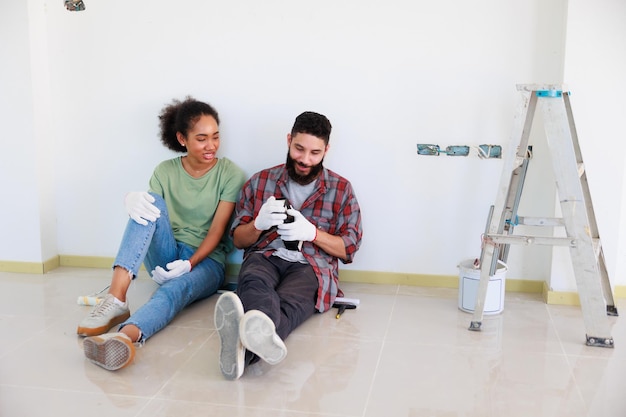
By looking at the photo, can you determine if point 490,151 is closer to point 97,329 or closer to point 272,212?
point 272,212

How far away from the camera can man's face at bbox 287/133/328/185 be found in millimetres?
2812

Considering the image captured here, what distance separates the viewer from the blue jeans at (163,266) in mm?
2553

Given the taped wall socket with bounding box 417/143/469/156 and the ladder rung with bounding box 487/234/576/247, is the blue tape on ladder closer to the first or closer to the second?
the ladder rung with bounding box 487/234/576/247

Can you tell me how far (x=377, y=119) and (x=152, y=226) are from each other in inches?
43.1

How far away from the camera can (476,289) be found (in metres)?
2.83

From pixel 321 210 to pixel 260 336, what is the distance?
0.90m

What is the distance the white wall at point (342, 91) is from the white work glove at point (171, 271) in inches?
25.5

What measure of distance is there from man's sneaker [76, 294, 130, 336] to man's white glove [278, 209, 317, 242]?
0.68 metres

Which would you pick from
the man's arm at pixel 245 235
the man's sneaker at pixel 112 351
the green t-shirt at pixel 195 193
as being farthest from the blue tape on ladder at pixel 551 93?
the man's sneaker at pixel 112 351

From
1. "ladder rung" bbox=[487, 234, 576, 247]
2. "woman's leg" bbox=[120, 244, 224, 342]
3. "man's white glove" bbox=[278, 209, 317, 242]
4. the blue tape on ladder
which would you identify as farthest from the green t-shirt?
the blue tape on ladder

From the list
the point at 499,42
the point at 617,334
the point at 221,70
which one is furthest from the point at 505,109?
the point at 221,70

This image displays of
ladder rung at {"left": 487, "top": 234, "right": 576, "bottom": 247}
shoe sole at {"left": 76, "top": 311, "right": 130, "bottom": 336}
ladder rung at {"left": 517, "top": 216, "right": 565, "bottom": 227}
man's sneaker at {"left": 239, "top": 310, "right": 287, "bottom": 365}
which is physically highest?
ladder rung at {"left": 517, "top": 216, "right": 565, "bottom": 227}

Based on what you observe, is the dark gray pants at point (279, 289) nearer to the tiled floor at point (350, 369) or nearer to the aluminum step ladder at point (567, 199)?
the tiled floor at point (350, 369)

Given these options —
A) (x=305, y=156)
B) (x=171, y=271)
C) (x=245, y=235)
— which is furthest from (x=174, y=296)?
(x=305, y=156)
